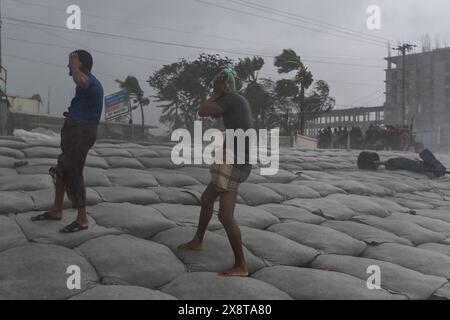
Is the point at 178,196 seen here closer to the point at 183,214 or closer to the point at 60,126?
the point at 183,214

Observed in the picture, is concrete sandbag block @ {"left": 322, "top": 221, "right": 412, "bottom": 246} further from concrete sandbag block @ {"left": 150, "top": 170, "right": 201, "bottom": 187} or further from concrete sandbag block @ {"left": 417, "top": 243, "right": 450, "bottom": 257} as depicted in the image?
concrete sandbag block @ {"left": 150, "top": 170, "right": 201, "bottom": 187}

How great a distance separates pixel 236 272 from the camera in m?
2.55

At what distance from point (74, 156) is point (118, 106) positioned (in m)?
16.0

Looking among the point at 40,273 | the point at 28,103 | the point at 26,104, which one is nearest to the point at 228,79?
the point at 40,273

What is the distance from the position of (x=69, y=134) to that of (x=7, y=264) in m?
0.87

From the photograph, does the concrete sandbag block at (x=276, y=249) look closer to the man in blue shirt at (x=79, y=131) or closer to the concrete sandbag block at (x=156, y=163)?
the man in blue shirt at (x=79, y=131)

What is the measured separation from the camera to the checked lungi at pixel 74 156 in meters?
2.93

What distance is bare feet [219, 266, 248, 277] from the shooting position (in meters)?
2.53

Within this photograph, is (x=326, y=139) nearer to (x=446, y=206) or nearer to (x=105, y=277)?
(x=446, y=206)

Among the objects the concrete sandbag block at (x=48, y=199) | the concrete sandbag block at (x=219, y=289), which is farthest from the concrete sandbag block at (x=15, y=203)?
the concrete sandbag block at (x=219, y=289)

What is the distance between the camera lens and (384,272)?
2.95m

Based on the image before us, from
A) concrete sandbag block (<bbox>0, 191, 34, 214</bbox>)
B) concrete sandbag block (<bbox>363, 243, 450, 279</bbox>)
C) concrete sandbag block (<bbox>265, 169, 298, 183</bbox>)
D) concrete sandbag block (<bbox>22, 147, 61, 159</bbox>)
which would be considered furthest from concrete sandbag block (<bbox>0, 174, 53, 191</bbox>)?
concrete sandbag block (<bbox>363, 243, 450, 279</bbox>)

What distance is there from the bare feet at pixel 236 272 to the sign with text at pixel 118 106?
53.5ft
